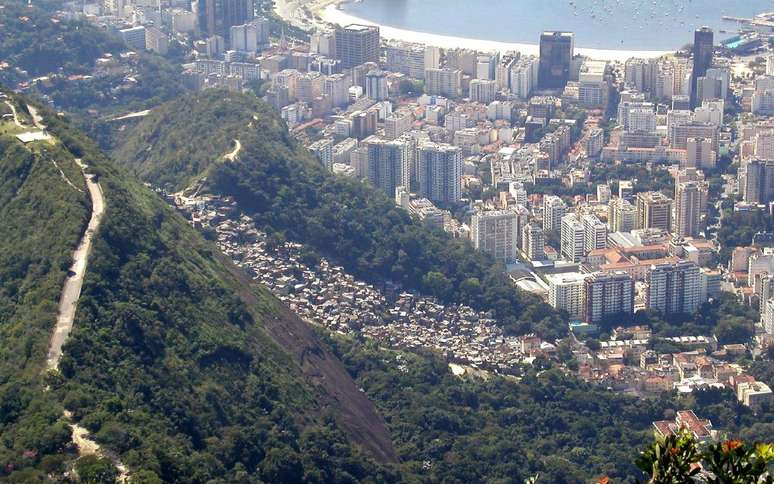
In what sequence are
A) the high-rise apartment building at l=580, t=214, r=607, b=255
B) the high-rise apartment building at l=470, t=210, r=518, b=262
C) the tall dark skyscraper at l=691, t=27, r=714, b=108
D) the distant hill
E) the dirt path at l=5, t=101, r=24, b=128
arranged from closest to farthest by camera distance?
the distant hill < the dirt path at l=5, t=101, r=24, b=128 < the high-rise apartment building at l=470, t=210, r=518, b=262 < the high-rise apartment building at l=580, t=214, r=607, b=255 < the tall dark skyscraper at l=691, t=27, r=714, b=108

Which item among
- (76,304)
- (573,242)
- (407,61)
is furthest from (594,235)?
(407,61)

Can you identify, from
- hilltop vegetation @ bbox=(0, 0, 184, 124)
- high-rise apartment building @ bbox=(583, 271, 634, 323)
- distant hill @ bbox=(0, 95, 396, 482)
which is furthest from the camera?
hilltop vegetation @ bbox=(0, 0, 184, 124)

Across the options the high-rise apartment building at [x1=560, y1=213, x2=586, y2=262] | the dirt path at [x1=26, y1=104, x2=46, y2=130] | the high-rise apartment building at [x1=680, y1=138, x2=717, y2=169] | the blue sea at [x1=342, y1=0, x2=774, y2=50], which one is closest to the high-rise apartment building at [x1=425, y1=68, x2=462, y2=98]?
the blue sea at [x1=342, y1=0, x2=774, y2=50]

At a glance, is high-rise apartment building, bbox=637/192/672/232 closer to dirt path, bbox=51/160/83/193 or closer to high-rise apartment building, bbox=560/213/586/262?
high-rise apartment building, bbox=560/213/586/262

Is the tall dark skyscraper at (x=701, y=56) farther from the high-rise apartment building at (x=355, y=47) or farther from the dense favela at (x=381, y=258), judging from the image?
the high-rise apartment building at (x=355, y=47)

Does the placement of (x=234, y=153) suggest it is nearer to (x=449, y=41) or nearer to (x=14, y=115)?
(x=14, y=115)
